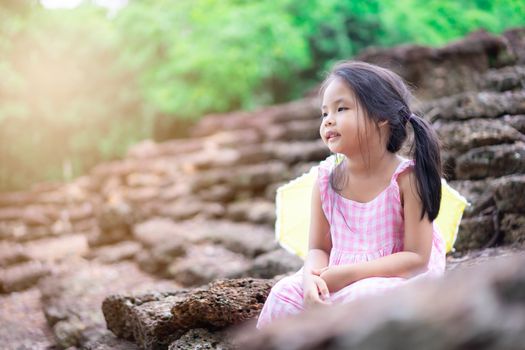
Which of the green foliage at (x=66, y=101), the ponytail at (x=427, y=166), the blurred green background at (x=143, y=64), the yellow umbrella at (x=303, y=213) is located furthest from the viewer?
the green foliage at (x=66, y=101)

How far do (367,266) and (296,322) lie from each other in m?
0.79

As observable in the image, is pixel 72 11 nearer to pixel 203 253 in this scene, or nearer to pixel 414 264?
pixel 203 253

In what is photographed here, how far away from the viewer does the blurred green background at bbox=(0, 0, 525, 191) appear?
42.3 ft

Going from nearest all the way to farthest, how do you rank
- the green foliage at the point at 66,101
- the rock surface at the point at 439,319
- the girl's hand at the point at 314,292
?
the rock surface at the point at 439,319
the girl's hand at the point at 314,292
the green foliage at the point at 66,101

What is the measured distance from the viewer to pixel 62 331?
3088mm

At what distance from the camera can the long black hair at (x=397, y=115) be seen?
1.65 m

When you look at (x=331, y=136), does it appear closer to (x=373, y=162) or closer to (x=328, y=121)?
(x=328, y=121)

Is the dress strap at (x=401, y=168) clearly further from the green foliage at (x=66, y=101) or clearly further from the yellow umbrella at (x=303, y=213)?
the green foliage at (x=66, y=101)

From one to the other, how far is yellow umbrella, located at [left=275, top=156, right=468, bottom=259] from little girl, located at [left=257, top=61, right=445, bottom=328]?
9.7 inches

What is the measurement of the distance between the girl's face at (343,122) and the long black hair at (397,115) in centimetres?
2

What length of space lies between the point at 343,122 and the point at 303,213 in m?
0.57

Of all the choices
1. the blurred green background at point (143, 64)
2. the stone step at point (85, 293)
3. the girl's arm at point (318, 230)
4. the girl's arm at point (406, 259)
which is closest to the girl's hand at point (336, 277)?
the girl's arm at point (406, 259)

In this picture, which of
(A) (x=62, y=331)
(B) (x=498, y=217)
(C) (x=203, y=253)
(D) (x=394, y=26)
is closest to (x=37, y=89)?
(D) (x=394, y=26)

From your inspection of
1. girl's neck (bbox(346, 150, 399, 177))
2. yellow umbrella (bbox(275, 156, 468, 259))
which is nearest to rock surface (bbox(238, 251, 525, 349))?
girl's neck (bbox(346, 150, 399, 177))
